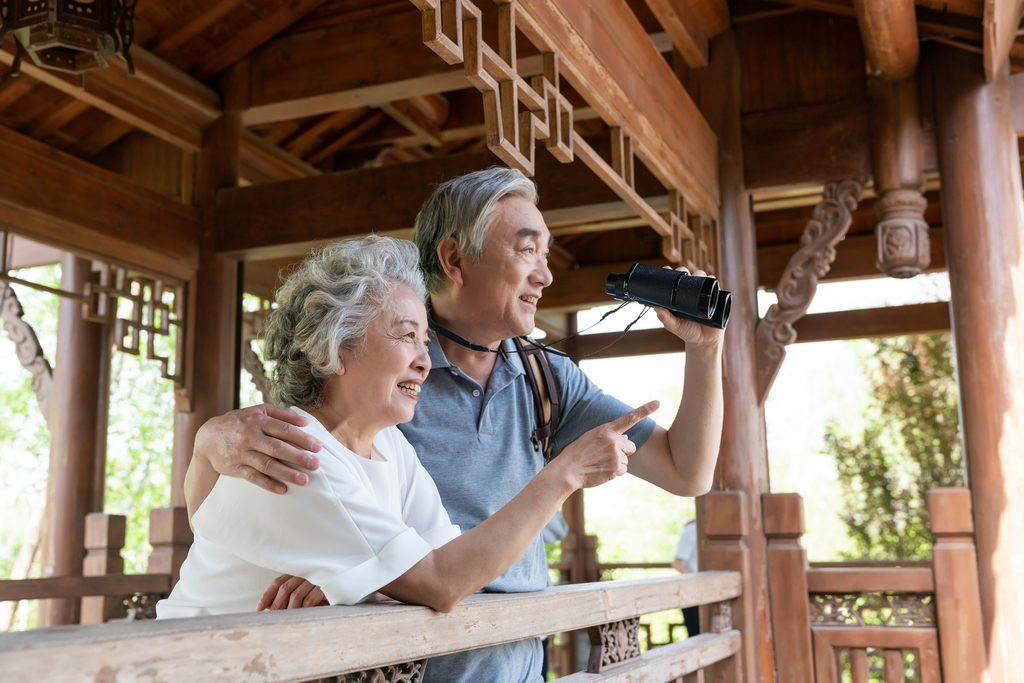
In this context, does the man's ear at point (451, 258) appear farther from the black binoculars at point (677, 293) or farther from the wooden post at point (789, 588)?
the wooden post at point (789, 588)

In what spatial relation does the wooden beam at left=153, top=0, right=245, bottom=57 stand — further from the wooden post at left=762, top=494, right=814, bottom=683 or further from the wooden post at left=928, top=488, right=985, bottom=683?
the wooden post at left=928, top=488, right=985, bottom=683

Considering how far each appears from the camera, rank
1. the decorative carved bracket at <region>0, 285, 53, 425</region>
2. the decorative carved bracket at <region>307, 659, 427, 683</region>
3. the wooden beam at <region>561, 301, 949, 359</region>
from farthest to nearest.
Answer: the wooden beam at <region>561, 301, 949, 359</region> → the decorative carved bracket at <region>0, 285, 53, 425</region> → the decorative carved bracket at <region>307, 659, 427, 683</region>

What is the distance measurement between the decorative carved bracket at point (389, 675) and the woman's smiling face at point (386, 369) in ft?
1.06

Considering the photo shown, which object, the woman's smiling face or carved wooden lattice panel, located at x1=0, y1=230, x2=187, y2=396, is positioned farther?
carved wooden lattice panel, located at x1=0, y1=230, x2=187, y2=396

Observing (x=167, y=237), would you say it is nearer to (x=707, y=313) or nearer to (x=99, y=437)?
(x=99, y=437)

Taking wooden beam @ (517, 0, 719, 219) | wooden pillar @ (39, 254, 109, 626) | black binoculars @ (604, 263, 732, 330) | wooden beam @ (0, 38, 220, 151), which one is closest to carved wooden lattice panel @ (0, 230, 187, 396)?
wooden beam @ (0, 38, 220, 151)

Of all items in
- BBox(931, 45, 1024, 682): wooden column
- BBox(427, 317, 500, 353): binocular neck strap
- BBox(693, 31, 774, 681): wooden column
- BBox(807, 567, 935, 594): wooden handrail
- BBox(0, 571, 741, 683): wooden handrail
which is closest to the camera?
BBox(0, 571, 741, 683): wooden handrail

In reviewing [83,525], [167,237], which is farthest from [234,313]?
[83,525]

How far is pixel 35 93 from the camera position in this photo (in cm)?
405

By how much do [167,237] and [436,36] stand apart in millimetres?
2617

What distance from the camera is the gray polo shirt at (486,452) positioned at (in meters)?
1.57

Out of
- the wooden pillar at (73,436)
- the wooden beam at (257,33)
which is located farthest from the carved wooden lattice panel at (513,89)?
the wooden pillar at (73,436)

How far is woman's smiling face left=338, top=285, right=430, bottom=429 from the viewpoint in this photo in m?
1.31

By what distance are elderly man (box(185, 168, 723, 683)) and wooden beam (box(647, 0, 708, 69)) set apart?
1.79 meters
